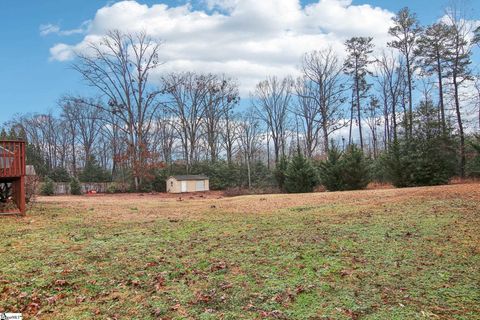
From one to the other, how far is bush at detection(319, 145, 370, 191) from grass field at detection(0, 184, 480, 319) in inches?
457

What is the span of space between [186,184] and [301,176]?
1273 centimetres

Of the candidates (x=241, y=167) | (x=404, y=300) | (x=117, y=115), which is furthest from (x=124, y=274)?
(x=117, y=115)

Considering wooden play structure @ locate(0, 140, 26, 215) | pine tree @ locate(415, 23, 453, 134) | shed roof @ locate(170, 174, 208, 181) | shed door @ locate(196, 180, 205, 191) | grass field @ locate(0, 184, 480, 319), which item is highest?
pine tree @ locate(415, 23, 453, 134)

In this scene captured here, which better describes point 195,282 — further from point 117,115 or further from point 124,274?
point 117,115

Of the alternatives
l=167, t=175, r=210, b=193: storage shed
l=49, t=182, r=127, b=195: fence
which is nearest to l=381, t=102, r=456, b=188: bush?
l=167, t=175, r=210, b=193: storage shed

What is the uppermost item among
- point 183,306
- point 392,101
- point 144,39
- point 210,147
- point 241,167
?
point 144,39

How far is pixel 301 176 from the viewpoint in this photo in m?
21.4

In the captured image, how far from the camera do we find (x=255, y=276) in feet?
14.0

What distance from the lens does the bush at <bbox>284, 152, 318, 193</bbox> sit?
842 inches

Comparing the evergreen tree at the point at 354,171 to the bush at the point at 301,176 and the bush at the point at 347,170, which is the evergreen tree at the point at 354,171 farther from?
the bush at the point at 301,176

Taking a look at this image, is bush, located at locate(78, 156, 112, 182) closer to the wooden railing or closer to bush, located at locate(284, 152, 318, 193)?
bush, located at locate(284, 152, 318, 193)

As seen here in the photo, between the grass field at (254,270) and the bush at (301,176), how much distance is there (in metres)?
13.8

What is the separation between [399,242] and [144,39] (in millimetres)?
33377

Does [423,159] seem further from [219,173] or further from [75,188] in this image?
[75,188]
